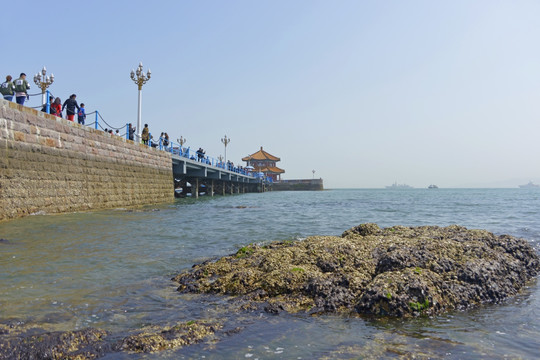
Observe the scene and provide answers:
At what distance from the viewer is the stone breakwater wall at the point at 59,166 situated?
11312 millimetres

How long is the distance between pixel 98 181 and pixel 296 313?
48.3 ft

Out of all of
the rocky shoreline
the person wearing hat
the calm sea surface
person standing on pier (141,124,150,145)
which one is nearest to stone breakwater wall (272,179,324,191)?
person standing on pier (141,124,150,145)

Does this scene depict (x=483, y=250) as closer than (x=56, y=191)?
Yes

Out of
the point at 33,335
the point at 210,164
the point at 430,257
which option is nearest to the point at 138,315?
the point at 33,335

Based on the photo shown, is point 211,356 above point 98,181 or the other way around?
the other way around

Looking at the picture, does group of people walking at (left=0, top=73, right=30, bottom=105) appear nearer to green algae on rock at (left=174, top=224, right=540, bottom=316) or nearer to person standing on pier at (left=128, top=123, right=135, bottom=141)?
person standing on pier at (left=128, top=123, right=135, bottom=141)

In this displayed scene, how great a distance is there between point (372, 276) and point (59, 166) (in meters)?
12.6

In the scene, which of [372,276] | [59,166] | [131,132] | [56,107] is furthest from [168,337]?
[131,132]

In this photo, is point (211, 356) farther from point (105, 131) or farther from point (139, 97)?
point (139, 97)

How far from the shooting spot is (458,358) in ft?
9.88

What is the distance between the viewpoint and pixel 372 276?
507 cm

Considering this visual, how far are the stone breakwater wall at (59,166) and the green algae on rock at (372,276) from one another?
8729 mm

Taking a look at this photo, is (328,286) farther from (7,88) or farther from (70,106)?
(70,106)

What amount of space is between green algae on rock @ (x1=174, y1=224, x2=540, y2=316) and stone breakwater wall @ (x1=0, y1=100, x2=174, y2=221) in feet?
28.6
